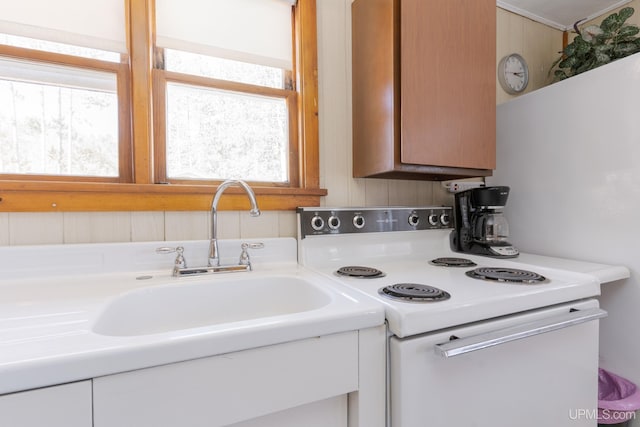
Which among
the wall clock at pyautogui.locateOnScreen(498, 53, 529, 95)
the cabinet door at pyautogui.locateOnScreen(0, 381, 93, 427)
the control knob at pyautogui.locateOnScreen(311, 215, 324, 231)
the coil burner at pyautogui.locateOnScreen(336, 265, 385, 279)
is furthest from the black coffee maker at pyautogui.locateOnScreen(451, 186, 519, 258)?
the cabinet door at pyautogui.locateOnScreen(0, 381, 93, 427)

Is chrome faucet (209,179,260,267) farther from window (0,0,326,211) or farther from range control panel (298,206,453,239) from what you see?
range control panel (298,206,453,239)

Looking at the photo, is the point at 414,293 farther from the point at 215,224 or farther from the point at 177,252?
the point at 177,252

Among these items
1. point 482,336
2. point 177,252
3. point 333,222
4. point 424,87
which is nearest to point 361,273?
point 333,222

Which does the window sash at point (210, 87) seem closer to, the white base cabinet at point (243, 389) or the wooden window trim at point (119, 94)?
the wooden window trim at point (119, 94)

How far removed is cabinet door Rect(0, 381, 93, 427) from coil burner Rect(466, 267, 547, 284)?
1.06 m

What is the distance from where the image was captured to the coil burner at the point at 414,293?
0.76 metres

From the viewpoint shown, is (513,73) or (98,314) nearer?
(98,314)

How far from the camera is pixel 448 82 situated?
1241 mm

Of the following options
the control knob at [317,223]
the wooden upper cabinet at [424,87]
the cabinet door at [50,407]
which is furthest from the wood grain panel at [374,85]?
the cabinet door at [50,407]

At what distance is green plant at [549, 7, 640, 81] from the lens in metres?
1.56

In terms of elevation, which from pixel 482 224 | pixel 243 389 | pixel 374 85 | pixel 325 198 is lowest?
pixel 243 389

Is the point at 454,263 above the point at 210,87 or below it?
below

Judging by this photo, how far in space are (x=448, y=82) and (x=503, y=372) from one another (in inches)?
42.3

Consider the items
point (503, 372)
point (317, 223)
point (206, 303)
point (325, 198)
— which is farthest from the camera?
point (325, 198)
